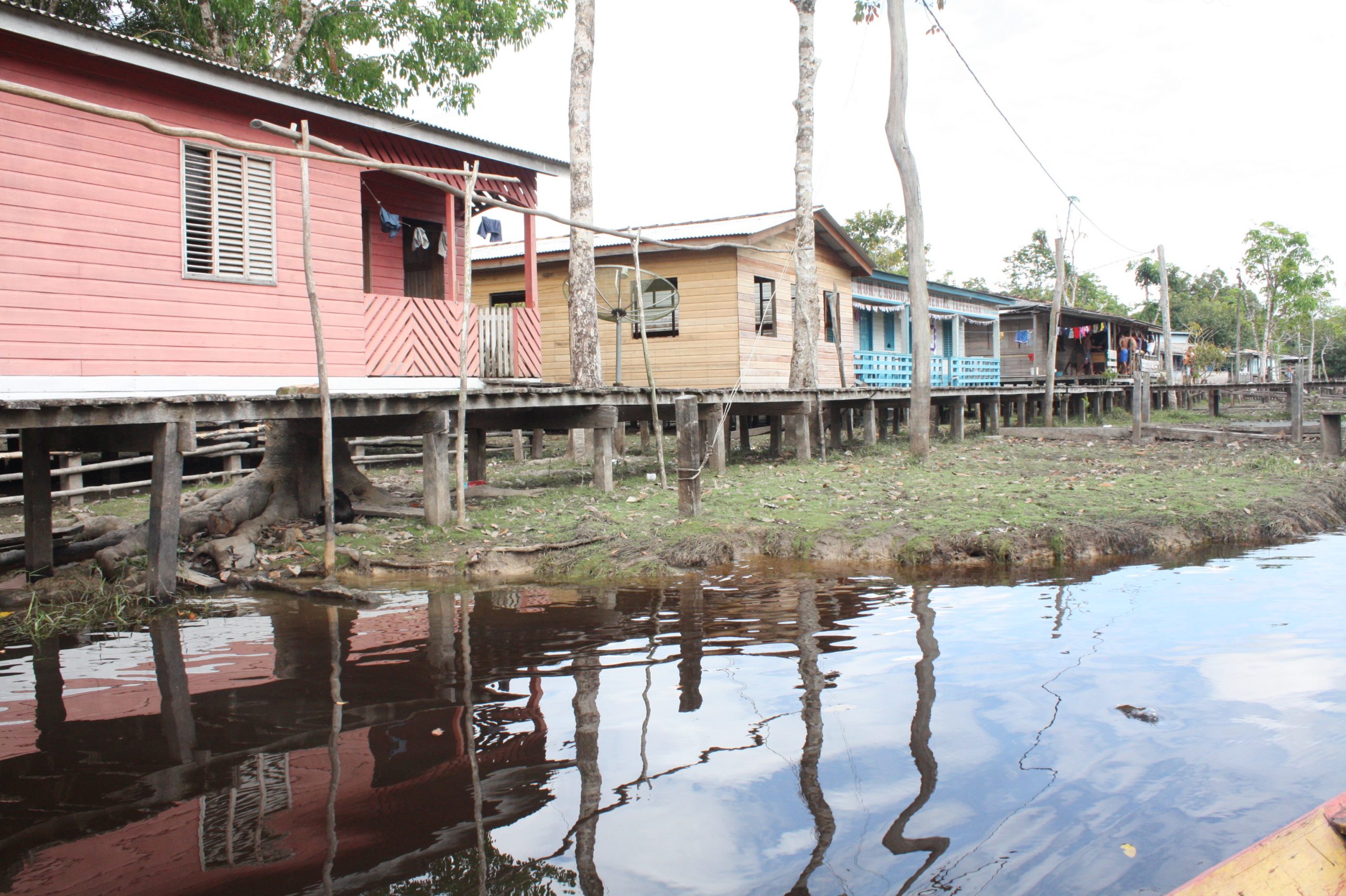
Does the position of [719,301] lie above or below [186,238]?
above

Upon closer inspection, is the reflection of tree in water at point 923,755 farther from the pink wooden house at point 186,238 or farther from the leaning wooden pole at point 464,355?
the pink wooden house at point 186,238

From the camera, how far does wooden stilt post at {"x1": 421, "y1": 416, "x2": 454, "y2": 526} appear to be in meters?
9.61

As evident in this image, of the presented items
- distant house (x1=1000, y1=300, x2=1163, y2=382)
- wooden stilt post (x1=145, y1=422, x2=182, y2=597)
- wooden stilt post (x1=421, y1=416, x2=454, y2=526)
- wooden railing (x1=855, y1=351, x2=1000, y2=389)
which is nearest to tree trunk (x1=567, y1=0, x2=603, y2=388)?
wooden stilt post (x1=421, y1=416, x2=454, y2=526)

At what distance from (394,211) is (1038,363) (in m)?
28.0

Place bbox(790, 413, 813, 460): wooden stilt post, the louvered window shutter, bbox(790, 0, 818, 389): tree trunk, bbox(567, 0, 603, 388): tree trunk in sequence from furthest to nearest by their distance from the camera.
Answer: bbox(790, 0, 818, 389): tree trunk, bbox(790, 413, 813, 460): wooden stilt post, bbox(567, 0, 603, 388): tree trunk, the louvered window shutter

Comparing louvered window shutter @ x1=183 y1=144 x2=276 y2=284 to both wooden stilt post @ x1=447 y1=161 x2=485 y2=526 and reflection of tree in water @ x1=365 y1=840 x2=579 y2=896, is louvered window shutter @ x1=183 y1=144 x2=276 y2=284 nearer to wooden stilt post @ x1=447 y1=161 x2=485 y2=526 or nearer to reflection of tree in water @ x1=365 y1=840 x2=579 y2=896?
wooden stilt post @ x1=447 y1=161 x2=485 y2=526

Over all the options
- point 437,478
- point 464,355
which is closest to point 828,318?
point 464,355

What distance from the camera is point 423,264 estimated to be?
51.6 ft

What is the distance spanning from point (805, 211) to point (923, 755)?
1511 centimetres

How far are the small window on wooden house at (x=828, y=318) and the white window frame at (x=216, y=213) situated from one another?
14107 millimetres

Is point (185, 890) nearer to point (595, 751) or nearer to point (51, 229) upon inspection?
point (595, 751)

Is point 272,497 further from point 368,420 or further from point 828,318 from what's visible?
point 828,318

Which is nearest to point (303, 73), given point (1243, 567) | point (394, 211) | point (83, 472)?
point (394, 211)

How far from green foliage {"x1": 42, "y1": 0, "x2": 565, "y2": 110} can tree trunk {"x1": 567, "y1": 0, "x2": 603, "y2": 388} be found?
850cm
